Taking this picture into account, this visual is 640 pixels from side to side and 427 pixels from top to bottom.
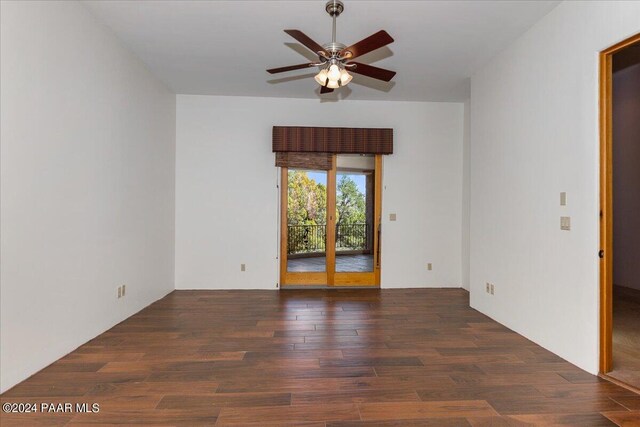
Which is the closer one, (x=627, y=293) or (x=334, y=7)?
(x=334, y=7)

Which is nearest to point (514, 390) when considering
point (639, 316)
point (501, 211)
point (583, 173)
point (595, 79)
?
point (583, 173)

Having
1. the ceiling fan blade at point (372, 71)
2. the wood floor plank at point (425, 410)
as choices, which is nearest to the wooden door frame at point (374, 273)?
the ceiling fan blade at point (372, 71)

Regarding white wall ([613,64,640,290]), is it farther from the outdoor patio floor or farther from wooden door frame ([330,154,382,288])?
the outdoor patio floor

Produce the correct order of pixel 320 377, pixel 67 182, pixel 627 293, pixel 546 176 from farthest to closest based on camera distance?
pixel 627 293 → pixel 546 176 → pixel 67 182 → pixel 320 377

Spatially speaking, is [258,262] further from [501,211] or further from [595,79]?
[595,79]

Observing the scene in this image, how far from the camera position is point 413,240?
5770 mm

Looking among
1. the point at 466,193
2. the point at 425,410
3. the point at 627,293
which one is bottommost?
the point at 425,410

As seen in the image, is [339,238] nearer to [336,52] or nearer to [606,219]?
[336,52]

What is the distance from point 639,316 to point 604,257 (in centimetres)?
214

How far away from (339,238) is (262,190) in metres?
1.47

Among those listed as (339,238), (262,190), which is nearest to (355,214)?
(339,238)

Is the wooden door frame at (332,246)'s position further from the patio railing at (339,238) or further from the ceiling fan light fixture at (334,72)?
the ceiling fan light fixture at (334,72)

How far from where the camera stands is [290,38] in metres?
3.68

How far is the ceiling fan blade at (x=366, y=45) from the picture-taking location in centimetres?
256
